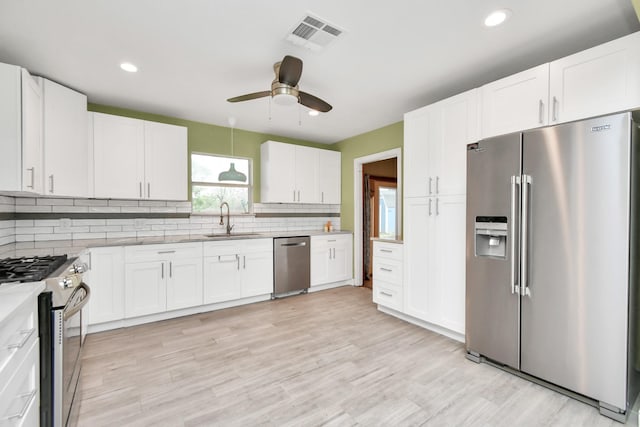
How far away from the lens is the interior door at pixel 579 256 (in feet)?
5.69

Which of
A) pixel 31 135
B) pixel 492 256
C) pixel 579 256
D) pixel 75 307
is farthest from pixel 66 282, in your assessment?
pixel 579 256

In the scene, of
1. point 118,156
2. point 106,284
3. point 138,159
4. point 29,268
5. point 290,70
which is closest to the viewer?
point 29,268

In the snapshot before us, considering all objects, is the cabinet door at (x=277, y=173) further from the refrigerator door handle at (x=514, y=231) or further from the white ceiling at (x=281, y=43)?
the refrigerator door handle at (x=514, y=231)

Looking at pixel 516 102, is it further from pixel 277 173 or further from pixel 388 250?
pixel 277 173

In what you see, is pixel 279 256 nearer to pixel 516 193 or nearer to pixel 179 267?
pixel 179 267

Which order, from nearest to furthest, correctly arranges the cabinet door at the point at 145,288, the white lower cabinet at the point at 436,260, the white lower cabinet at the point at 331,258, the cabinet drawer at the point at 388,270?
1. the white lower cabinet at the point at 436,260
2. the cabinet door at the point at 145,288
3. the cabinet drawer at the point at 388,270
4. the white lower cabinet at the point at 331,258

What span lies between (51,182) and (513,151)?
4.05 m

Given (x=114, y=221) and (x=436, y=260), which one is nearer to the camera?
(x=436, y=260)

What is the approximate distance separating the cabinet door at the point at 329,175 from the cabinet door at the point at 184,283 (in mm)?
Result: 2343

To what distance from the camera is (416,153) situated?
311 centimetres

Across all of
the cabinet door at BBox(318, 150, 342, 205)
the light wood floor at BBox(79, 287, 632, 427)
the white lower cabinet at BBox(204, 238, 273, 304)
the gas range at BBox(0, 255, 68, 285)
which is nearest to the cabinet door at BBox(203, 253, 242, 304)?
the white lower cabinet at BBox(204, 238, 273, 304)

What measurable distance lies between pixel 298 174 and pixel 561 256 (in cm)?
354

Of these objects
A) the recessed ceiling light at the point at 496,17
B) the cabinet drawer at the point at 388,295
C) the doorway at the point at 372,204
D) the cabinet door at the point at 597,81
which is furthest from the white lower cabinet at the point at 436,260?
the recessed ceiling light at the point at 496,17

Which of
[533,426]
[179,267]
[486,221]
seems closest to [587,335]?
[533,426]
